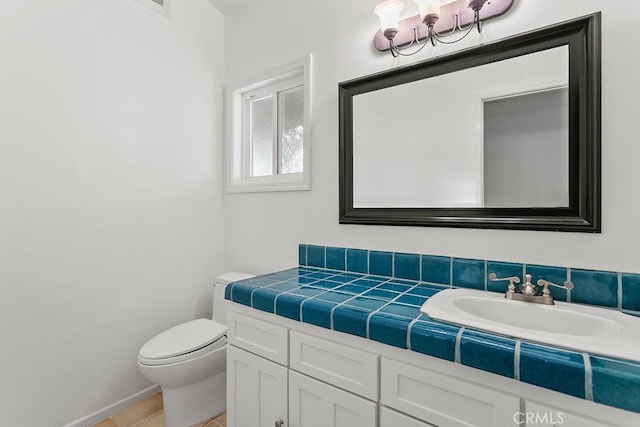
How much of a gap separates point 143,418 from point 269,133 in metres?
1.94

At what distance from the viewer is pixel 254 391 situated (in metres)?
1.33

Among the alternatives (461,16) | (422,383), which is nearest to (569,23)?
(461,16)

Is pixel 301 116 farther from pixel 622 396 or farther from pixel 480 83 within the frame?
pixel 622 396

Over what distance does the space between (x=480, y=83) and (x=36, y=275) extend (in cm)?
222

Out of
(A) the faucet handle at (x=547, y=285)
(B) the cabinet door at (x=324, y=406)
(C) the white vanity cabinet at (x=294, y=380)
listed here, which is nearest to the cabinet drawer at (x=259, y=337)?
(C) the white vanity cabinet at (x=294, y=380)

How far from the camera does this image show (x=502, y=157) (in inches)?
49.6

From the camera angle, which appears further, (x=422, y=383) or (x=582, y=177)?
(x=582, y=177)

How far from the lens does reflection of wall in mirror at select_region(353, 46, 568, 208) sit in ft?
4.07

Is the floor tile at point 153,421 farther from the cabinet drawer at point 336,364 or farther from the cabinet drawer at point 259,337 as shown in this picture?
the cabinet drawer at point 336,364

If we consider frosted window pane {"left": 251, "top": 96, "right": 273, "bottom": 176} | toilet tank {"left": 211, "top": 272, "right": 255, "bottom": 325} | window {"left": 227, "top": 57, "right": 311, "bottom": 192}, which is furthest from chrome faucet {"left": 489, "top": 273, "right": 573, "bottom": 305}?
frosted window pane {"left": 251, "top": 96, "right": 273, "bottom": 176}

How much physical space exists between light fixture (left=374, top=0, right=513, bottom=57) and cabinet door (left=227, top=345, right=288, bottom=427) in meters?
1.54

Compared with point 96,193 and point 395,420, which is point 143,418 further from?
point 395,420

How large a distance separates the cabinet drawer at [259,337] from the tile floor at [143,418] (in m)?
0.67

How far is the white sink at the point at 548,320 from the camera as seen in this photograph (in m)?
0.78
